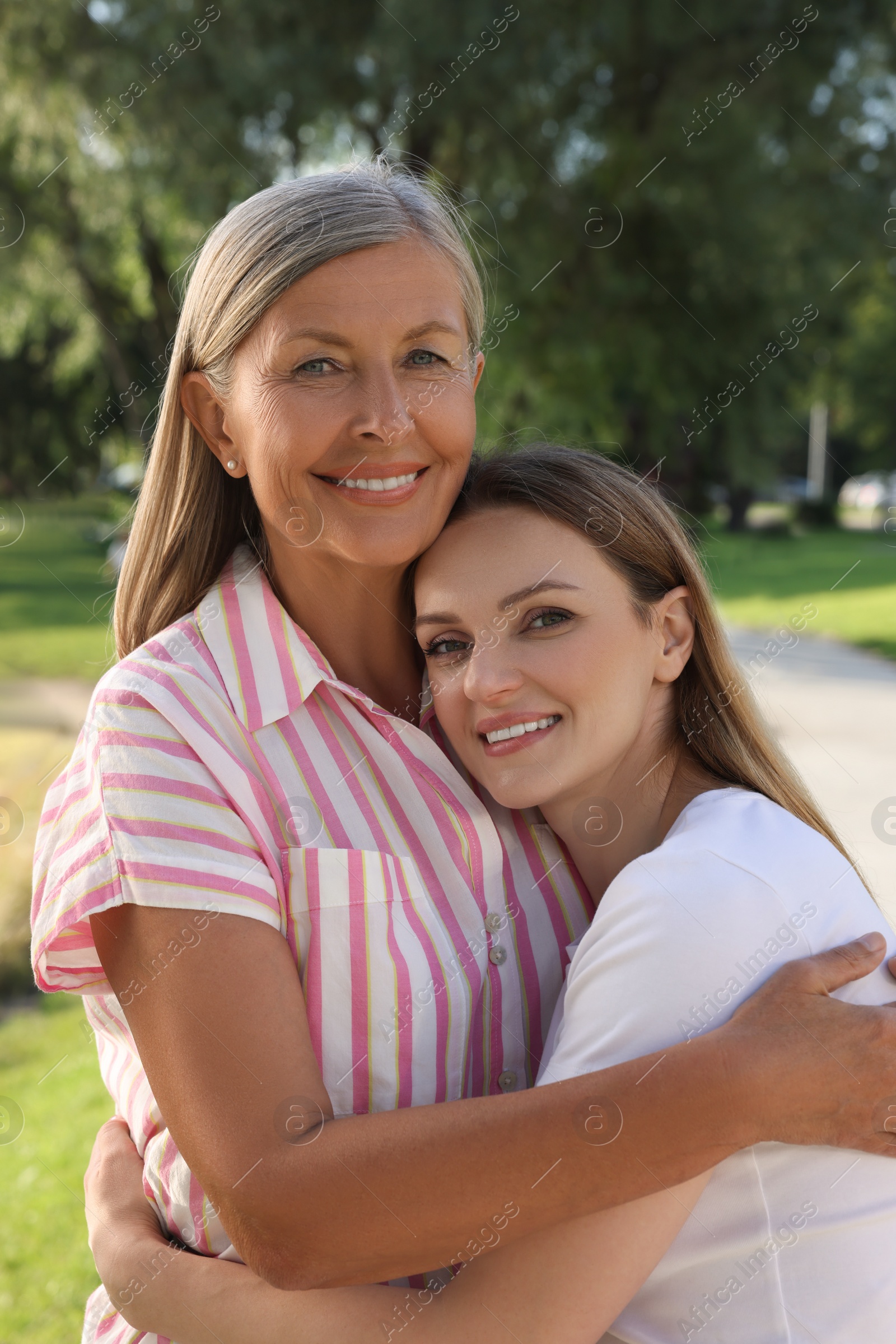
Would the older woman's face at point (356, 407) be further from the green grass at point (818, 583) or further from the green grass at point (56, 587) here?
the green grass at point (818, 583)

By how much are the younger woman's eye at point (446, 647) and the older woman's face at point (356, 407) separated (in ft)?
0.51

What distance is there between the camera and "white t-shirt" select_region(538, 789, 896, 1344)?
1.50m

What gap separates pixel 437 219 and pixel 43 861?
1246 millimetres

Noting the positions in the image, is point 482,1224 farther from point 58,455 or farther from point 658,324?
point 58,455

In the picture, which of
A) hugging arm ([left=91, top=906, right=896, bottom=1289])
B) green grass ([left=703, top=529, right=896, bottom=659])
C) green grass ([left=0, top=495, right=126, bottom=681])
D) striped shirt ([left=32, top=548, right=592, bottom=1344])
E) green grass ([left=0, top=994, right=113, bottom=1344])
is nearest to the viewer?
hugging arm ([left=91, top=906, right=896, bottom=1289])

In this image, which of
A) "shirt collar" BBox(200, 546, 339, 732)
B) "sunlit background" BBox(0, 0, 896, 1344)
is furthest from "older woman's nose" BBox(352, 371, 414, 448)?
"sunlit background" BBox(0, 0, 896, 1344)

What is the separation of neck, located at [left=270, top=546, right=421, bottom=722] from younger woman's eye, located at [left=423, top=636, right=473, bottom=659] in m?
0.14

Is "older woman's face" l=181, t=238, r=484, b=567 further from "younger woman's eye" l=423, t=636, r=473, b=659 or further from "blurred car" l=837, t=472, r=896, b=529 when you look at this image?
"blurred car" l=837, t=472, r=896, b=529

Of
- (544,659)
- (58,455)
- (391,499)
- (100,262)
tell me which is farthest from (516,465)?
(58,455)

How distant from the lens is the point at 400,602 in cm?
224

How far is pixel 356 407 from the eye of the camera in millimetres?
1896

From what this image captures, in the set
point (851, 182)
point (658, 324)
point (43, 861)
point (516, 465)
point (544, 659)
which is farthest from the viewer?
point (658, 324)

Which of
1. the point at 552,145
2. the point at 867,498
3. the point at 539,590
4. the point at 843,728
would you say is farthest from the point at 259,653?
the point at 867,498

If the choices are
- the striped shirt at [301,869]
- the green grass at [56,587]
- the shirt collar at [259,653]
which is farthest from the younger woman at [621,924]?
the green grass at [56,587]
